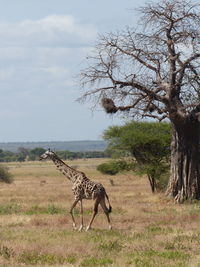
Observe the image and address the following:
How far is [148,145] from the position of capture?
113 ft

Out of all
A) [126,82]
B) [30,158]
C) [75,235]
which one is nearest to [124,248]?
[75,235]

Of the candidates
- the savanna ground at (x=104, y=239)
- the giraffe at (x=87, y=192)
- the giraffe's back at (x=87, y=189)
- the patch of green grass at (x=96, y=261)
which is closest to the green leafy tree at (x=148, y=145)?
the savanna ground at (x=104, y=239)

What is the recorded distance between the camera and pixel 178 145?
Answer: 25672 millimetres

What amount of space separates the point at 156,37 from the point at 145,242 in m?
12.7

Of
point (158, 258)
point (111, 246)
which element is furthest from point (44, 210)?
point (158, 258)

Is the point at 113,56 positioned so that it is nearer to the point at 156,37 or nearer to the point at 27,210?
the point at 156,37

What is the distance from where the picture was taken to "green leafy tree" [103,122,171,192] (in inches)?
1334

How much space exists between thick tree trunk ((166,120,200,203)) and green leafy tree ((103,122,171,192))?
24.0ft

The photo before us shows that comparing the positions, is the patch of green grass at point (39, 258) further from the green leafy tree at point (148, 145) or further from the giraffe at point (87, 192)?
the green leafy tree at point (148, 145)

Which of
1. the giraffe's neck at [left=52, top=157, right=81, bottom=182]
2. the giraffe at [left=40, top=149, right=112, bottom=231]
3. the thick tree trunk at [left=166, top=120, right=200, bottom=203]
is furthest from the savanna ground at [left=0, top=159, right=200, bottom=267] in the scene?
the thick tree trunk at [left=166, top=120, right=200, bottom=203]

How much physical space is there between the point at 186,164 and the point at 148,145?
29.5 ft

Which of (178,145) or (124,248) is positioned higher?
(178,145)

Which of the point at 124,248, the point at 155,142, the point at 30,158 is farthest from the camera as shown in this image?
the point at 30,158

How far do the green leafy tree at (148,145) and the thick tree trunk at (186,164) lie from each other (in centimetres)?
731
